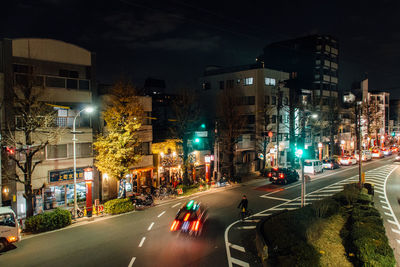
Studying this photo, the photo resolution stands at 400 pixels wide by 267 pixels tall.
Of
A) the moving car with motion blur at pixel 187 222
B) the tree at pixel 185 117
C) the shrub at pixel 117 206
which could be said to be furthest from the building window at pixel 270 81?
the moving car with motion blur at pixel 187 222

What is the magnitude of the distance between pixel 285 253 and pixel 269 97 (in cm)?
3706

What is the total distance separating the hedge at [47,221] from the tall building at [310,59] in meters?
59.3

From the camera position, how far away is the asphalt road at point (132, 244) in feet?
45.2

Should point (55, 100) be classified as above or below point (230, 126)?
above

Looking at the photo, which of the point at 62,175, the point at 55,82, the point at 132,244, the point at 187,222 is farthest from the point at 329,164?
the point at 55,82

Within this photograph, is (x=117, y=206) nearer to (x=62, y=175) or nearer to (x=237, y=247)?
(x=62, y=175)

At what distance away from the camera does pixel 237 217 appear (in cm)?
2091

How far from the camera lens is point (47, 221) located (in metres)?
18.8

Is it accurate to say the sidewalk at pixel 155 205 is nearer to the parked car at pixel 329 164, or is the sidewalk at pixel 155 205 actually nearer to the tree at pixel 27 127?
the tree at pixel 27 127

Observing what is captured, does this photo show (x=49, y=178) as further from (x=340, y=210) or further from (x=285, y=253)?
(x=340, y=210)

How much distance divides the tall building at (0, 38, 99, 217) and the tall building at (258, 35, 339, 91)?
51.7 metres

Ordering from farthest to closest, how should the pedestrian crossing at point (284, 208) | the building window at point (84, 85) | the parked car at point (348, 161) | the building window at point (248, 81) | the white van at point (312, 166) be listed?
the parked car at point (348, 161), the building window at point (248, 81), the white van at point (312, 166), the building window at point (84, 85), the pedestrian crossing at point (284, 208)

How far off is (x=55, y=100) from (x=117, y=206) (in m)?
10.8

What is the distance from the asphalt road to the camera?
13.8 metres
